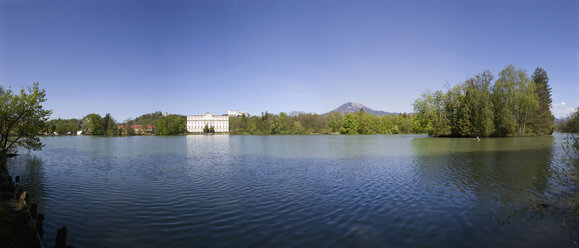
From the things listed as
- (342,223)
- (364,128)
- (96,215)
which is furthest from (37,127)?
(364,128)

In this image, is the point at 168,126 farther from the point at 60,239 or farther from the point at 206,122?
the point at 60,239

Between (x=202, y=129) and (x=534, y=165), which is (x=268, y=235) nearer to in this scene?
(x=534, y=165)

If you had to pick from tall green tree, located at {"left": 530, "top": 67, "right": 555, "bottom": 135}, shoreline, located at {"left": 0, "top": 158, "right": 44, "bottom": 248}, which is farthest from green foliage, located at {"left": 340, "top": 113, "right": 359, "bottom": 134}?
shoreline, located at {"left": 0, "top": 158, "right": 44, "bottom": 248}

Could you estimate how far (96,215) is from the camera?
339 inches

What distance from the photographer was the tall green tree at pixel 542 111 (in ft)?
184

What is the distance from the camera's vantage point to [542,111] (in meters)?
59.2

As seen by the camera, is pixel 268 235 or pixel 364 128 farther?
pixel 364 128

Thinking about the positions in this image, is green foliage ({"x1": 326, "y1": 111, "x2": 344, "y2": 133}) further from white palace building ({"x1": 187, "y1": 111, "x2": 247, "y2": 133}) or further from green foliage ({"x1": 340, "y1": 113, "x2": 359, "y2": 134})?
white palace building ({"x1": 187, "y1": 111, "x2": 247, "y2": 133})

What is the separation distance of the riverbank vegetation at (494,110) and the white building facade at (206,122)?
11936cm

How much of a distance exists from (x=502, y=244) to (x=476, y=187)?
631 cm

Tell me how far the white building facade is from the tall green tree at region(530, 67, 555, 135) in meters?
134

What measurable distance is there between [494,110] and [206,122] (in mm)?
138038

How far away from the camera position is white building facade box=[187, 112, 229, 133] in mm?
156875

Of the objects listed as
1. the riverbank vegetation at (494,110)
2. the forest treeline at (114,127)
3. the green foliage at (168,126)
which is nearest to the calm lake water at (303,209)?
the riverbank vegetation at (494,110)
